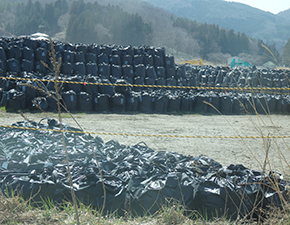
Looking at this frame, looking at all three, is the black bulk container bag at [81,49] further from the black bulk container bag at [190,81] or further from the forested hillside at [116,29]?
the forested hillside at [116,29]

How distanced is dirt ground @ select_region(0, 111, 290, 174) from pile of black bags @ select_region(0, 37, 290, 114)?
0.67 m

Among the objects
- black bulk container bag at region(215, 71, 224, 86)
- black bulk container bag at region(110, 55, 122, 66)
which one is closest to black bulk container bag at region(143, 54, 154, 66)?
black bulk container bag at region(110, 55, 122, 66)

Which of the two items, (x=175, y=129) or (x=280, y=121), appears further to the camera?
(x=280, y=121)

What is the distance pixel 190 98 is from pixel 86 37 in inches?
2376

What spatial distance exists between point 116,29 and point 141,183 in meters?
72.7

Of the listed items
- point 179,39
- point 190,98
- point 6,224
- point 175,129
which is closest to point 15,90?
point 175,129

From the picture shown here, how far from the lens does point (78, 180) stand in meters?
3.17

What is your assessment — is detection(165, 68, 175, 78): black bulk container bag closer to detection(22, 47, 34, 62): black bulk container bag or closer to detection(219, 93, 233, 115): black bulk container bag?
detection(219, 93, 233, 115): black bulk container bag

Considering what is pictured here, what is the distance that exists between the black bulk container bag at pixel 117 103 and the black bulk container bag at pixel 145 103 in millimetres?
717

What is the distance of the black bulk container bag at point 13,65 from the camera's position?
1093 centimetres

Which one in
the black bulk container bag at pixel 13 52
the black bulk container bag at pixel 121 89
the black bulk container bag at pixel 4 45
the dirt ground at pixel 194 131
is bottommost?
the dirt ground at pixel 194 131

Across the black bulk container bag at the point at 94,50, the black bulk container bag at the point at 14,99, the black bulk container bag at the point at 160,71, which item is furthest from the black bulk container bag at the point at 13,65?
the black bulk container bag at the point at 160,71

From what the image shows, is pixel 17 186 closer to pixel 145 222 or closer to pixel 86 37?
pixel 145 222

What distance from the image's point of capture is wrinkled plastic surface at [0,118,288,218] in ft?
9.66
